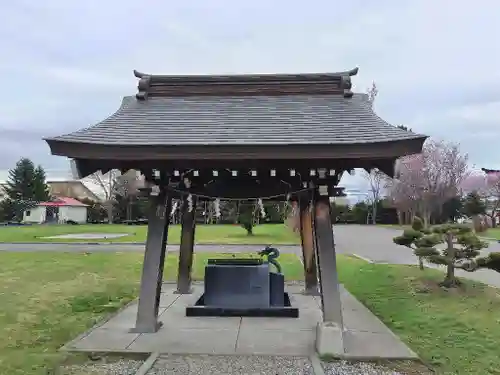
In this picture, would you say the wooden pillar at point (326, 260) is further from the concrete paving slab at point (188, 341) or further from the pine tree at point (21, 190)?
the pine tree at point (21, 190)

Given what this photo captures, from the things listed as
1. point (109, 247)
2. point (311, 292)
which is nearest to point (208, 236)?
point (109, 247)

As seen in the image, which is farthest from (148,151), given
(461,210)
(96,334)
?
(461,210)

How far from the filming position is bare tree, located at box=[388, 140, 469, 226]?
1278 inches

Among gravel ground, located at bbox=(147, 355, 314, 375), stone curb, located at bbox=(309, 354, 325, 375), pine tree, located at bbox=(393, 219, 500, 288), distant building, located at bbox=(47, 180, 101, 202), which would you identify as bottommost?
gravel ground, located at bbox=(147, 355, 314, 375)

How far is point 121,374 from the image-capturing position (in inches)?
187

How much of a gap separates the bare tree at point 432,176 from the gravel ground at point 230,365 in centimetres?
2909

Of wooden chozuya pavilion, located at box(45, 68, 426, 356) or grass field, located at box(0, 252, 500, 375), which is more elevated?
wooden chozuya pavilion, located at box(45, 68, 426, 356)

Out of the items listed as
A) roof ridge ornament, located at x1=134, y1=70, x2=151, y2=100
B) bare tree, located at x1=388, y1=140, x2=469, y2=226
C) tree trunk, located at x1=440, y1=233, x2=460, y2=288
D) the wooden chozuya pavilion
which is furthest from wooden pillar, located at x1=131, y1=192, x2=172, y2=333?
bare tree, located at x1=388, y1=140, x2=469, y2=226

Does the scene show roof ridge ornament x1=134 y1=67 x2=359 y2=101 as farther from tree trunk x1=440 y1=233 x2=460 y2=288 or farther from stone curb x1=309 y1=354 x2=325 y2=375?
tree trunk x1=440 y1=233 x2=460 y2=288

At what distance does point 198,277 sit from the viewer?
38.0 ft

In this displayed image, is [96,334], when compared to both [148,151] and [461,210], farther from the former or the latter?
[461,210]

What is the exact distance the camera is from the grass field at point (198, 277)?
552 cm

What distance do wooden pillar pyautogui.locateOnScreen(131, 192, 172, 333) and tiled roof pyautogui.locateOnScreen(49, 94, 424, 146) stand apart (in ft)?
3.43

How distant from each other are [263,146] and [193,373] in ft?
Answer: 8.79
